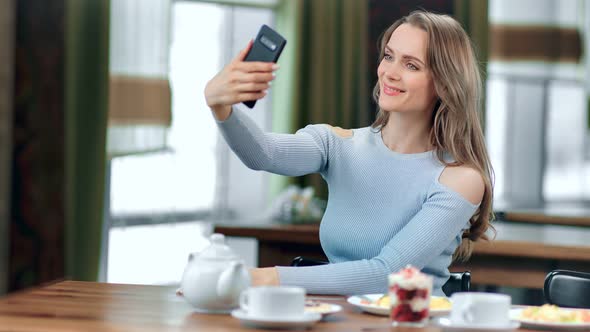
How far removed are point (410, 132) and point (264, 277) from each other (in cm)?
64

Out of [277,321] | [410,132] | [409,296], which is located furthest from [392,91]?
[277,321]

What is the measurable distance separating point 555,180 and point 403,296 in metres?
4.81

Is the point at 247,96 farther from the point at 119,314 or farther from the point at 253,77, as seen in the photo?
the point at 119,314

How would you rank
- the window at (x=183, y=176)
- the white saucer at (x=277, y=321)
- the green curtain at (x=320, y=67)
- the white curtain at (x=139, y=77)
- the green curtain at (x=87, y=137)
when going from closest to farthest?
the white saucer at (x=277, y=321) → the green curtain at (x=87, y=137) → the white curtain at (x=139, y=77) → the window at (x=183, y=176) → the green curtain at (x=320, y=67)

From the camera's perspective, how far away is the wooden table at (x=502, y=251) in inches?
121

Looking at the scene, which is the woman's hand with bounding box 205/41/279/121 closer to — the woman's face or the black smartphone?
the black smartphone

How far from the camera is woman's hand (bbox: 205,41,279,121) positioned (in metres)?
1.77

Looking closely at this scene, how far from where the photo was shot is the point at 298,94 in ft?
15.5

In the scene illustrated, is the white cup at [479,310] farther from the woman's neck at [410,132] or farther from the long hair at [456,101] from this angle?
the woman's neck at [410,132]

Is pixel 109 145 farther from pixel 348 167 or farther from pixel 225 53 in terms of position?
pixel 348 167

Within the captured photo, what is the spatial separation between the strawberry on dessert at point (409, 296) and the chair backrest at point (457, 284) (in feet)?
2.00

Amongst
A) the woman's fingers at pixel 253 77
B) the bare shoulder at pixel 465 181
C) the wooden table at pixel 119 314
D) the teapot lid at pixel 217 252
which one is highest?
the woman's fingers at pixel 253 77

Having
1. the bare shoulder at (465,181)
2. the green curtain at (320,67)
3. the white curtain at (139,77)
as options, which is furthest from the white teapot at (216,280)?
the green curtain at (320,67)

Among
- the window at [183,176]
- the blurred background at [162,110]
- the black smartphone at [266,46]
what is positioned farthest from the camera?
the window at [183,176]
